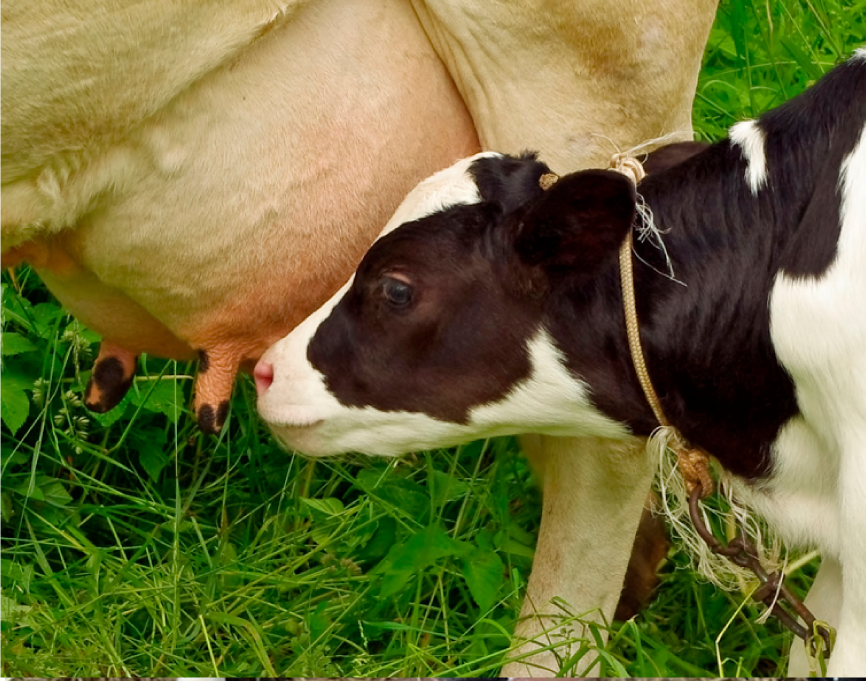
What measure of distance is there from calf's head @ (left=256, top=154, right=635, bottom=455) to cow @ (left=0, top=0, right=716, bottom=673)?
0.17 m

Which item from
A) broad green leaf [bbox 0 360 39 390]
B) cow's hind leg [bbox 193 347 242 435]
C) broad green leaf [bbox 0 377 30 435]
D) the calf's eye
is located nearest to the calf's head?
the calf's eye

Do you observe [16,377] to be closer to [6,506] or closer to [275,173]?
[6,506]

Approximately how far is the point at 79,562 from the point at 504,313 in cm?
129

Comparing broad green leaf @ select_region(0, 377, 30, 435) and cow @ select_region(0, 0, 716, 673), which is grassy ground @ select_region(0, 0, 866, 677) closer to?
broad green leaf @ select_region(0, 377, 30, 435)

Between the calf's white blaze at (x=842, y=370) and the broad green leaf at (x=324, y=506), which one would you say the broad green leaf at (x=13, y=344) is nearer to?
the broad green leaf at (x=324, y=506)

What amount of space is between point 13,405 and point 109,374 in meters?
0.46

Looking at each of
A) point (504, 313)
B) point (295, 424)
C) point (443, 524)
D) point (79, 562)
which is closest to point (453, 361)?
point (504, 313)

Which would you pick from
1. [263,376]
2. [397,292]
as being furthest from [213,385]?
[397,292]

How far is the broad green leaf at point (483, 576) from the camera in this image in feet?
8.61

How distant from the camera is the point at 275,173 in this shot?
2.41 m

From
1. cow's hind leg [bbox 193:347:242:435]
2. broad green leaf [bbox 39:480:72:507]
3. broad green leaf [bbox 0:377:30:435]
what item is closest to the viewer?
cow's hind leg [bbox 193:347:242:435]

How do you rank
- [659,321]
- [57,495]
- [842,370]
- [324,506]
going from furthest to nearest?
[57,495], [324,506], [659,321], [842,370]

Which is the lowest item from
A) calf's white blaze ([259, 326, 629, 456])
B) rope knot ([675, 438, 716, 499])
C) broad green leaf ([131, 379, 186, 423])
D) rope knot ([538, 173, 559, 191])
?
rope knot ([675, 438, 716, 499])

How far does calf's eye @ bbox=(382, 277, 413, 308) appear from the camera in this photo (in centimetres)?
222
